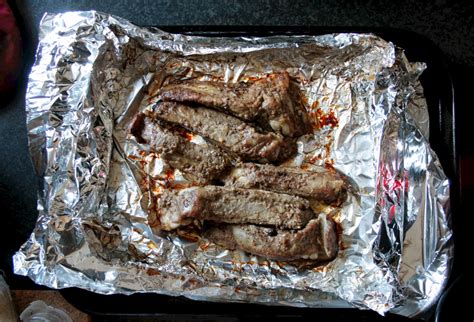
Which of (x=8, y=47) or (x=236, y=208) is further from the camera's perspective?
(x=8, y=47)

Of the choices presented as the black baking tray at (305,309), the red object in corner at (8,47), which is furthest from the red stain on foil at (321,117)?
the red object in corner at (8,47)

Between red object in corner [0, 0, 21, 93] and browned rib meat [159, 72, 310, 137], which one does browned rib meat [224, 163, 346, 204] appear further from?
red object in corner [0, 0, 21, 93]

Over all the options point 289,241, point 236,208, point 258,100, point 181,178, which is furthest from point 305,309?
point 258,100

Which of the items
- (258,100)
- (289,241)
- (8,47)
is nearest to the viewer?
(289,241)

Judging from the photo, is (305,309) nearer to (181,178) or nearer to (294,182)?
(294,182)

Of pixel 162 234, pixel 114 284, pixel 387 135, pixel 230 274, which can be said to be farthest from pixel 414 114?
pixel 114 284

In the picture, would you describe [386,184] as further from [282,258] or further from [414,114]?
[282,258]

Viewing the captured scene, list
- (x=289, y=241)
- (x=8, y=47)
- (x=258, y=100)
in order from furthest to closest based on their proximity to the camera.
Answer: (x=8, y=47), (x=258, y=100), (x=289, y=241)
